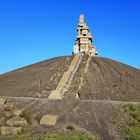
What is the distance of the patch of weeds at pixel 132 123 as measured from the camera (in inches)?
1264

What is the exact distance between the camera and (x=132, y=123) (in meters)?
36.5

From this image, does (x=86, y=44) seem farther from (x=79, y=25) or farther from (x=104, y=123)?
(x=104, y=123)

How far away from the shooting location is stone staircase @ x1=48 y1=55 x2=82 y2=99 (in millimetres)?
53153

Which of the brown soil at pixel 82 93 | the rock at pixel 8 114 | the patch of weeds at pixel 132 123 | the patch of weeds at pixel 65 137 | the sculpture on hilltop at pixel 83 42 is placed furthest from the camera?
the sculpture on hilltop at pixel 83 42

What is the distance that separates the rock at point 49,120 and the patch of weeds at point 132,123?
742 centimetres

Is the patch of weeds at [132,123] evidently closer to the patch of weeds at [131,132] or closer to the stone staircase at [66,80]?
the patch of weeds at [131,132]

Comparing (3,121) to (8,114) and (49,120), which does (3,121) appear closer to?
(8,114)

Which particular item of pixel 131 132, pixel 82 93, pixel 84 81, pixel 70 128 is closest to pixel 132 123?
pixel 131 132

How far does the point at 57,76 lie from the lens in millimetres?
63375

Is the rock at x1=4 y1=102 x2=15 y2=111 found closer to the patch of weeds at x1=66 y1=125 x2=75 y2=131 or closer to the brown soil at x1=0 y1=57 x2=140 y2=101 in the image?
the patch of weeds at x1=66 y1=125 x2=75 y2=131

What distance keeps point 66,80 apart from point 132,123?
26.3 m

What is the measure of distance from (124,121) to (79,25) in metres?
53.5

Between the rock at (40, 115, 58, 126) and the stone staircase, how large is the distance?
52.1ft

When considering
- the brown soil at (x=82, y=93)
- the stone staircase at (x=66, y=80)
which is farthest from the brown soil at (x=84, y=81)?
the stone staircase at (x=66, y=80)
